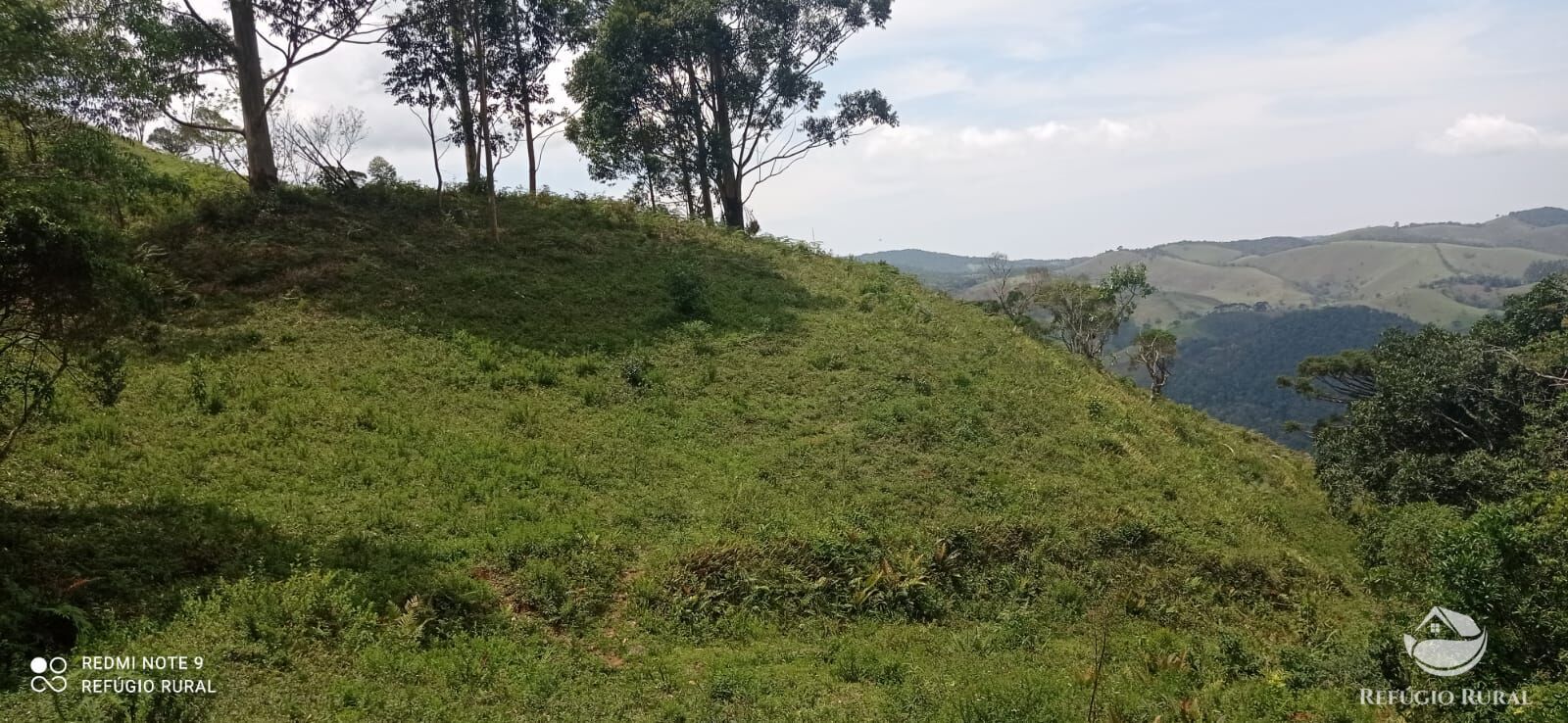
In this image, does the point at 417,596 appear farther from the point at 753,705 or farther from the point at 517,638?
the point at 753,705

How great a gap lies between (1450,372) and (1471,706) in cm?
1552

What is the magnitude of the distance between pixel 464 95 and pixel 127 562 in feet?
60.5

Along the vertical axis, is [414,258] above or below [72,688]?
above

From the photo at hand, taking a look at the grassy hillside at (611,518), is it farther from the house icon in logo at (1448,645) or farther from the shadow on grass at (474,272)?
the house icon in logo at (1448,645)

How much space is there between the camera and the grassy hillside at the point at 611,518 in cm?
795

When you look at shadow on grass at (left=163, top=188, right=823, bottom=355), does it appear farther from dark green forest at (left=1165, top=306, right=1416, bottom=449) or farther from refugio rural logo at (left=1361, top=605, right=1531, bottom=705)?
dark green forest at (left=1165, top=306, right=1416, bottom=449)

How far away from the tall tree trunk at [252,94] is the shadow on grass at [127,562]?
45.6 ft

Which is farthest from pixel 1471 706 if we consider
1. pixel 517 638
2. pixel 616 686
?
pixel 517 638

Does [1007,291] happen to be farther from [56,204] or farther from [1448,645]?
[56,204]

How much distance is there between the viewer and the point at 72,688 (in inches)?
250

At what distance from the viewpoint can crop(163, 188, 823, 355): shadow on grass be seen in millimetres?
16844

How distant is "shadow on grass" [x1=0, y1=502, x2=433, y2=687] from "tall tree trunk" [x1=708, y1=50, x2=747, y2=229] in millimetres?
23329

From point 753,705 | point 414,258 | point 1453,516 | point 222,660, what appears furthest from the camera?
point 414,258

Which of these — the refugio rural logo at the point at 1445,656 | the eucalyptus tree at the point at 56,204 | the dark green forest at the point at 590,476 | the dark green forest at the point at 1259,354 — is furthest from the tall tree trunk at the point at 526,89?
the dark green forest at the point at 1259,354
